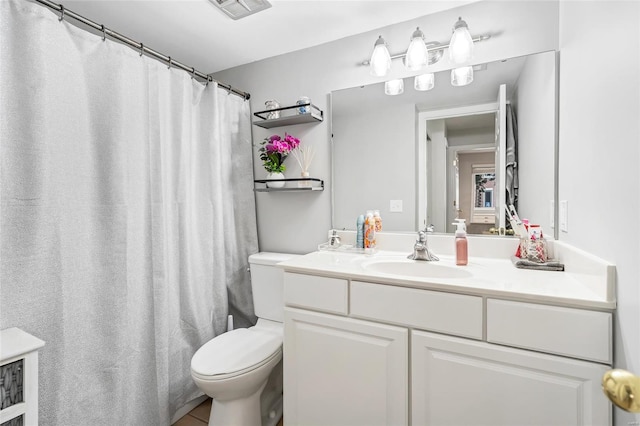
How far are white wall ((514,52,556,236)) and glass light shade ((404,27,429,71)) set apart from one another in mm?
472

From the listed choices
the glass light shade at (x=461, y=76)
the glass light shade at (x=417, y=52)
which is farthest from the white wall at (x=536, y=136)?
the glass light shade at (x=417, y=52)

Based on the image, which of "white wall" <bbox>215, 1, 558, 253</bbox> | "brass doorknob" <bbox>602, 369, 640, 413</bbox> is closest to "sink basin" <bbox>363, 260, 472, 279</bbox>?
"white wall" <bbox>215, 1, 558, 253</bbox>

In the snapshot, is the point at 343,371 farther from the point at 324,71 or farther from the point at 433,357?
the point at 324,71

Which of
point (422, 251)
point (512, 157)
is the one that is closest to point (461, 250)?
point (422, 251)

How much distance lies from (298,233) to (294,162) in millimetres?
490

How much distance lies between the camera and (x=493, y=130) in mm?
1536

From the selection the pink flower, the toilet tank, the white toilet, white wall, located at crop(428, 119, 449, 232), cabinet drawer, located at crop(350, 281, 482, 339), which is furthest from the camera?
the pink flower

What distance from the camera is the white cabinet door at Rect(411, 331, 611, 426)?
914 mm

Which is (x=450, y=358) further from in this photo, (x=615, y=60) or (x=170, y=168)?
(x=170, y=168)

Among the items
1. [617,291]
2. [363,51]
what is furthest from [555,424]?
[363,51]

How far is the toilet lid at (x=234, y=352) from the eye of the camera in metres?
1.42

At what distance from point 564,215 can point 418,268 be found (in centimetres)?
64

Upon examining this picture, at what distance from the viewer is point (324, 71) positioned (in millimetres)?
1973

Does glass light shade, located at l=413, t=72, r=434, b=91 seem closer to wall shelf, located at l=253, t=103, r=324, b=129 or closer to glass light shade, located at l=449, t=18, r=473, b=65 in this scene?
glass light shade, located at l=449, t=18, r=473, b=65
